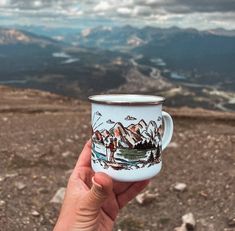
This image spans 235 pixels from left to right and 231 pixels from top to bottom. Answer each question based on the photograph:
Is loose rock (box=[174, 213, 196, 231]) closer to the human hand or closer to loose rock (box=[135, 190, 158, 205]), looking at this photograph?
loose rock (box=[135, 190, 158, 205])

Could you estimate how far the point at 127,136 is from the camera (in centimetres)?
249

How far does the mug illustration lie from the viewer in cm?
249

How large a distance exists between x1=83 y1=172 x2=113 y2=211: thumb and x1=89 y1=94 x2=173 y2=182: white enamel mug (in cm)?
5

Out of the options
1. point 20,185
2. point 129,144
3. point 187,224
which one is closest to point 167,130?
point 129,144

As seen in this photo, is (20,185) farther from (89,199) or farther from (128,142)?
(128,142)

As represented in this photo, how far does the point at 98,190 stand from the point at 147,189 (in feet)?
17.3

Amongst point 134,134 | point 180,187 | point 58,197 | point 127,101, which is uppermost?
point 127,101

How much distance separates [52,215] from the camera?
22.0 ft

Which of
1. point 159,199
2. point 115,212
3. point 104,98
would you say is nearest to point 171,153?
point 159,199

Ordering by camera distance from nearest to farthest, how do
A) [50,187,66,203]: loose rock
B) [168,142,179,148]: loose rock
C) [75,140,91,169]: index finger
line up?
1. [75,140,91,169]: index finger
2. [50,187,66,203]: loose rock
3. [168,142,179,148]: loose rock

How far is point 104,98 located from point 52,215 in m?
4.44

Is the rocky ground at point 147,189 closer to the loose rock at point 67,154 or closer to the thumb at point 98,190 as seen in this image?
the loose rock at point 67,154

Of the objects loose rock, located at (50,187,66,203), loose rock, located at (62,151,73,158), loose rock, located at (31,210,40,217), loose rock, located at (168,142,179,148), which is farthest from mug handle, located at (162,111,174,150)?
loose rock, located at (168,142,179,148)

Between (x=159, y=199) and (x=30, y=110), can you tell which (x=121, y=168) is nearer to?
(x=159, y=199)
